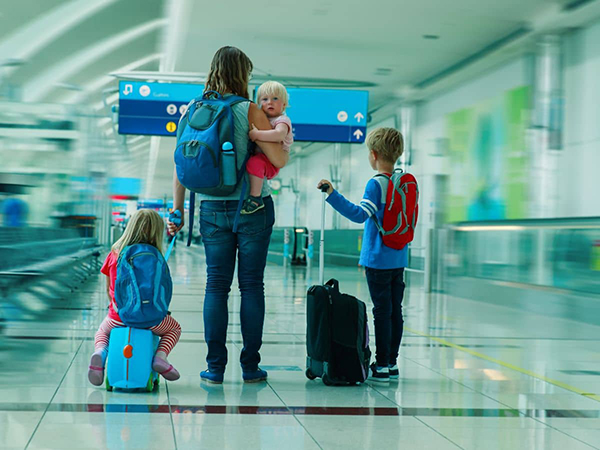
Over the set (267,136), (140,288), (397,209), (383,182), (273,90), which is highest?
(273,90)

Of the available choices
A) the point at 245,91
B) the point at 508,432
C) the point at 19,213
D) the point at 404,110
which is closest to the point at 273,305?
the point at 19,213

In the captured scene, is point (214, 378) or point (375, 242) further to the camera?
point (375, 242)

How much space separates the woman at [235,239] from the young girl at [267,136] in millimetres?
44

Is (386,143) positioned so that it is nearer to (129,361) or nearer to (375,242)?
(375,242)

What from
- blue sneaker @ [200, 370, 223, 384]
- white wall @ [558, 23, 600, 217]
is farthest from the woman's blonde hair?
white wall @ [558, 23, 600, 217]

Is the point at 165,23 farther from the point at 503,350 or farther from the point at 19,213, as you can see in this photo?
the point at 503,350

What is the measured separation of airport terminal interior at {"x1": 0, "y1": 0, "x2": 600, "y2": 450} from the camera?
330 cm

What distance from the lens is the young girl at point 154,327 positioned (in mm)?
3709

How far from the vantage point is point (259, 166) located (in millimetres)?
3826

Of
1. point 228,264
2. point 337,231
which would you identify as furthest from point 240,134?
point 337,231

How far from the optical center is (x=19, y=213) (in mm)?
8398

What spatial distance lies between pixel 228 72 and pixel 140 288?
121 cm

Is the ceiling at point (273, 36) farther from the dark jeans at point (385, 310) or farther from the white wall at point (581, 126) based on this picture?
the dark jeans at point (385, 310)

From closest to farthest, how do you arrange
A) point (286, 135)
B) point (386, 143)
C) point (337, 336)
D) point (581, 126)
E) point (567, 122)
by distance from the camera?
1. point (286, 135)
2. point (337, 336)
3. point (386, 143)
4. point (581, 126)
5. point (567, 122)
